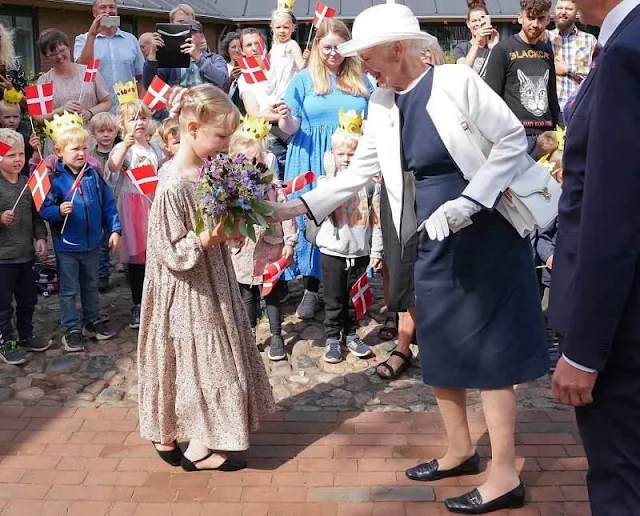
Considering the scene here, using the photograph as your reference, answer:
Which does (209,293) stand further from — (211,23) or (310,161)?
(211,23)

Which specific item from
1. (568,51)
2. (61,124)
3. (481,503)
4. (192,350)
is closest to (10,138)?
(61,124)

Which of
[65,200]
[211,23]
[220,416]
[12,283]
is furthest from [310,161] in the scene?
[211,23]

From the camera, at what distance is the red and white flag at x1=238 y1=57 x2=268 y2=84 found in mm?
6355

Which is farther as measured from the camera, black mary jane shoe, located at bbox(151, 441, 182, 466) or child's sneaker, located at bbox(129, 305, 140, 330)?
child's sneaker, located at bbox(129, 305, 140, 330)

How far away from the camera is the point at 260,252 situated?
527 centimetres

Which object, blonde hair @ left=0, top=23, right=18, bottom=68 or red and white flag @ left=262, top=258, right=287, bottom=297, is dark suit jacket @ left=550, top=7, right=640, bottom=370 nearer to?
red and white flag @ left=262, top=258, right=287, bottom=297

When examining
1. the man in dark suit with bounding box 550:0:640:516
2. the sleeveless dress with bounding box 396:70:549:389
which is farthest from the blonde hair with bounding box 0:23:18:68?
the man in dark suit with bounding box 550:0:640:516

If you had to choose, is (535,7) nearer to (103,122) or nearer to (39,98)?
(103,122)

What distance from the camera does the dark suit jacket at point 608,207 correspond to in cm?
195

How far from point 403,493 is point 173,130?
276 centimetres

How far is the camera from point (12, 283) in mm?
5438

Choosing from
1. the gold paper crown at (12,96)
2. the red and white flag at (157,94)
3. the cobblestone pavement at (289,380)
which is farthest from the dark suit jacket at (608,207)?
the gold paper crown at (12,96)

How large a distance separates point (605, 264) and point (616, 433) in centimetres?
55

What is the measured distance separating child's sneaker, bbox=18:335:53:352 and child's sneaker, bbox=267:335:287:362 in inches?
64.2
